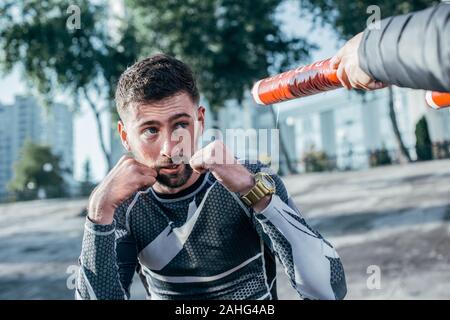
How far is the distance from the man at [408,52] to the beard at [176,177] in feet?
4.08

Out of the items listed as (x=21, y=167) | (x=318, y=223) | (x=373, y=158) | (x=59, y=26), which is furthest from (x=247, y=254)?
(x=21, y=167)

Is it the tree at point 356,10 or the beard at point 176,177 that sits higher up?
the tree at point 356,10

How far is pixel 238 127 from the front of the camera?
797 cm

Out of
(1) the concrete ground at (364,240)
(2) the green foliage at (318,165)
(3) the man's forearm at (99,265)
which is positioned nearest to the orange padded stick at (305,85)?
(3) the man's forearm at (99,265)

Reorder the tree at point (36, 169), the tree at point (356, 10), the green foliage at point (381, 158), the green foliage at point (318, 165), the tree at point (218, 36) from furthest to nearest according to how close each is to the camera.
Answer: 1. the tree at point (36, 169)
2. the green foliage at point (318, 165)
3. the green foliage at point (381, 158)
4. the tree at point (218, 36)
5. the tree at point (356, 10)

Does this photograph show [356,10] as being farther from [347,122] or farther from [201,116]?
[347,122]

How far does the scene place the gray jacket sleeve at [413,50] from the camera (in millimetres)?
1084

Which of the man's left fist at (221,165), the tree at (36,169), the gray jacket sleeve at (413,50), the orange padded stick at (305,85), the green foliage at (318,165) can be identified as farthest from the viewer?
the tree at (36,169)

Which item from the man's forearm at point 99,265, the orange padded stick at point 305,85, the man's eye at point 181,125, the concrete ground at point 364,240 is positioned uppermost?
the orange padded stick at point 305,85

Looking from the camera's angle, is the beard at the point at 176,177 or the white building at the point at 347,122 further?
the white building at the point at 347,122

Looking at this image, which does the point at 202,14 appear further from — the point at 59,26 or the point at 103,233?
the point at 103,233

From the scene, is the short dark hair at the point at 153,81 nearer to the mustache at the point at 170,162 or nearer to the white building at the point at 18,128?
the mustache at the point at 170,162

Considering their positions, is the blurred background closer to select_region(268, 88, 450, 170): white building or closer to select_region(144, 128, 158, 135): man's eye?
select_region(144, 128, 158, 135): man's eye

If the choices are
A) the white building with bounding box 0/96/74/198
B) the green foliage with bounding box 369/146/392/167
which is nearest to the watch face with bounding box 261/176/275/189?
the green foliage with bounding box 369/146/392/167
